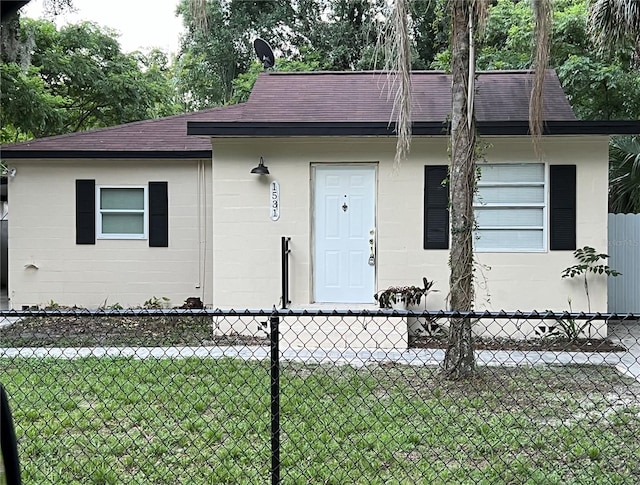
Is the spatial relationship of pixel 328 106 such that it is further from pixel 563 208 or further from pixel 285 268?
pixel 563 208

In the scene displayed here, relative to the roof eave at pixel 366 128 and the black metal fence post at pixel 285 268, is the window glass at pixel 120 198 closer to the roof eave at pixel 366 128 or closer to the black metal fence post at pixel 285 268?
the roof eave at pixel 366 128

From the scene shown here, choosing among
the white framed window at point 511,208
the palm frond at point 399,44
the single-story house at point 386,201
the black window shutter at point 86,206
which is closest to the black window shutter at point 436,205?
the single-story house at point 386,201

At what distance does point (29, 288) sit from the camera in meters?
10.6

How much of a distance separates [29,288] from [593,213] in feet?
29.2

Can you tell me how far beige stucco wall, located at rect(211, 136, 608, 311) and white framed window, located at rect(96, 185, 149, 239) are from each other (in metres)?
2.60

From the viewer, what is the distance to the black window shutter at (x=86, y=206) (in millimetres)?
10445

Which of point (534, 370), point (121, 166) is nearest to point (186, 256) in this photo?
point (121, 166)

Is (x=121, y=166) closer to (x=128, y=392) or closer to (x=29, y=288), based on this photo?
(x=29, y=288)

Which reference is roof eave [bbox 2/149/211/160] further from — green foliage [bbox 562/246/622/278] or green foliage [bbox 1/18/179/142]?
green foliage [bbox 562/246/622/278]

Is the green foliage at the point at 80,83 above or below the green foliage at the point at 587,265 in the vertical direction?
above

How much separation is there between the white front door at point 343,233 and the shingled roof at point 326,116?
734mm

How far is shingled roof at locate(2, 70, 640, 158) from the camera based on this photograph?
8062 mm

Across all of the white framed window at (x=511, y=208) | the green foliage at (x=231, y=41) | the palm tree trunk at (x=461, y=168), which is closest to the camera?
the palm tree trunk at (x=461, y=168)

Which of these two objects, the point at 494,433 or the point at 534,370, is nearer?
the point at 494,433
